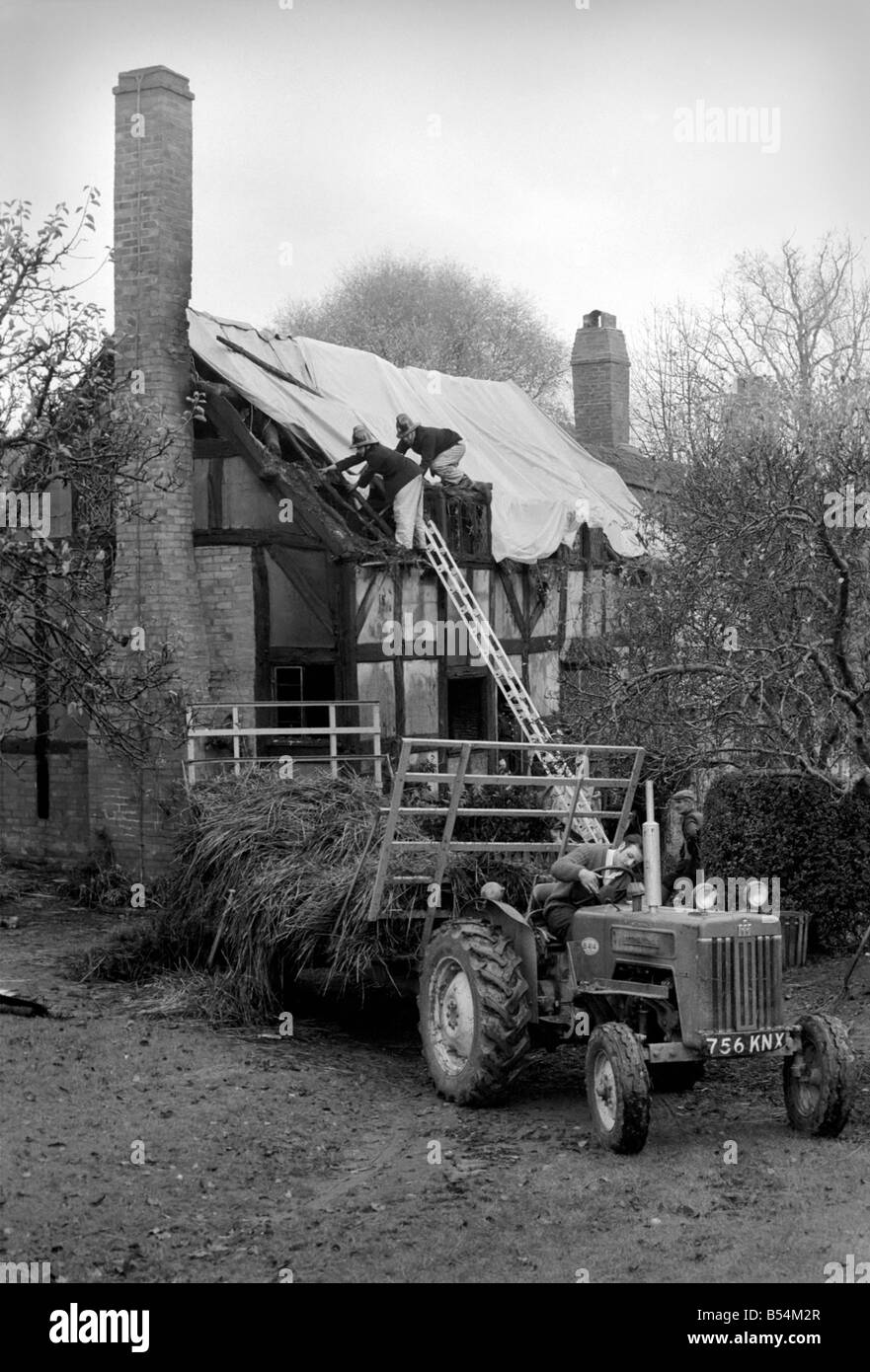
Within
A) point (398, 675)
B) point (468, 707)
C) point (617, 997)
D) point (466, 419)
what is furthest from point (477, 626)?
point (617, 997)

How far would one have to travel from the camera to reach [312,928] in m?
10.9

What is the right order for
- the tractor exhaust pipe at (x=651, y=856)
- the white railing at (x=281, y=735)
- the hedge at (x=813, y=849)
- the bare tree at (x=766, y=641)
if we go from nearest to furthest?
the tractor exhaust pipe at (x=651, y=856) < the bare tree at (x=766, y=641) < the hedge at (x=813, y=849) < the white railing at (x=281, y=735)

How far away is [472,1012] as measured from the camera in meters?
9.24

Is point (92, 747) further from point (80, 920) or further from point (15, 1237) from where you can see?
point (15, 1237)

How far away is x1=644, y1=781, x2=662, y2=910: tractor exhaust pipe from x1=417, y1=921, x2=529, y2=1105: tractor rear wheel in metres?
1.00

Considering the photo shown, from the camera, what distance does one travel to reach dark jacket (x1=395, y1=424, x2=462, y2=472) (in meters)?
18.0

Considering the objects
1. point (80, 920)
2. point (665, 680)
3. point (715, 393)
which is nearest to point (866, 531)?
point (665, 680)

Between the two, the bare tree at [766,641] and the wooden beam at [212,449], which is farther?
the wooden beam at [212,449]

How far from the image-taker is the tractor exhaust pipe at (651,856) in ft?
25.6

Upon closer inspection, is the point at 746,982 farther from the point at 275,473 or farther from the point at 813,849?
the point at 275,473

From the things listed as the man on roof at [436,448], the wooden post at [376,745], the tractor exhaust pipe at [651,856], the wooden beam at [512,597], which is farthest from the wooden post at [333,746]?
the tractor exhaust pipe at [651,856]

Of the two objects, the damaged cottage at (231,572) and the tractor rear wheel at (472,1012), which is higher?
the damaged cottage at (231,572)

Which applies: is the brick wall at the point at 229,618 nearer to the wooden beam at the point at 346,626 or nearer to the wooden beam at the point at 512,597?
the wooden beam at the point at 346,626

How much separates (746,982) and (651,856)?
0.90 m
